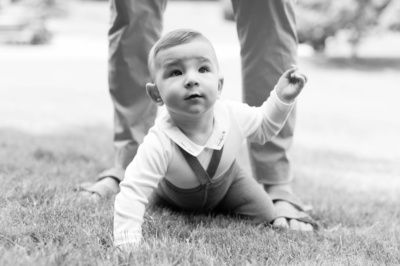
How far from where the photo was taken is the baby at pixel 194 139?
1772 millimetres

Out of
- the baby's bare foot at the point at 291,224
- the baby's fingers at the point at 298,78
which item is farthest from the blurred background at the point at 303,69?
the baby's fingers at the point at 298,78

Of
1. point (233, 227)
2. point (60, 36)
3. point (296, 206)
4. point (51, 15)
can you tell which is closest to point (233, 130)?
point (233, 227)

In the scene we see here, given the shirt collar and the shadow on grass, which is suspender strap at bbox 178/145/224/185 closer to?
the shirt collar

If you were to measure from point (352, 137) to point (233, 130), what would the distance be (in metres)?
2.97

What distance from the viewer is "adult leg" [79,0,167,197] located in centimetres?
243

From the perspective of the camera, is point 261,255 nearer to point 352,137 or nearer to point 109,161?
point 109,161

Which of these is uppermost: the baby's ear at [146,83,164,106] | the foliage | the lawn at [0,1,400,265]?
the baby's ear at [146,83,164,106]

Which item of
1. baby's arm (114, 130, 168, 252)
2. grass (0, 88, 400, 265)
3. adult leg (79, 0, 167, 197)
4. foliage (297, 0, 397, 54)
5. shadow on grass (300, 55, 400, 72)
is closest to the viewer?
grass (0, 88, 400, 265)

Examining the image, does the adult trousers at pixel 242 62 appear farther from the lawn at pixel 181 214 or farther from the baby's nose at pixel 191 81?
the baby's nose at pixel 191 81

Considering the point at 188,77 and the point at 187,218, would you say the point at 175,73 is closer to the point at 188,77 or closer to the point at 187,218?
the point at 188,77

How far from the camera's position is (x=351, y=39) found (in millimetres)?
10891

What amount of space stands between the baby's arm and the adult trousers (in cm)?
58

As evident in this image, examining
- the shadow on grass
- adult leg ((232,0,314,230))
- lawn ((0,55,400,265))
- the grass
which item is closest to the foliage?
the shadow on grass

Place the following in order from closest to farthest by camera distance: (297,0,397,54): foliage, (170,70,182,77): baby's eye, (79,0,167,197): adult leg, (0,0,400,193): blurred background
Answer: (170,70,182,77): baby's eye, (79,0,167,197): adult leg, (0,0,400,193): blurred background, (297,0,397,54): foliage
